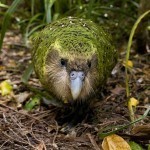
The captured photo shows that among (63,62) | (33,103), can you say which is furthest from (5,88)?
(63,62)

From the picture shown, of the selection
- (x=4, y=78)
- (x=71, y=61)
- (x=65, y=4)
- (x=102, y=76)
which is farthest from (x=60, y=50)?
(x=65, y=4)

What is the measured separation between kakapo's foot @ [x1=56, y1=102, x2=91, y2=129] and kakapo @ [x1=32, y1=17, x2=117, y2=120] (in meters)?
0.20

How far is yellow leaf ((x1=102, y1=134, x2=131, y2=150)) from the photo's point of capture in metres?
2.22

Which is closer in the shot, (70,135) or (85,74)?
(85,74)

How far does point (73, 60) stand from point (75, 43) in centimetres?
12

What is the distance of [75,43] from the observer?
2365mm

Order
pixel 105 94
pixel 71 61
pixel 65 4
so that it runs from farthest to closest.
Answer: pixel 65 4 < pixel 105 94 < pixel 71 61

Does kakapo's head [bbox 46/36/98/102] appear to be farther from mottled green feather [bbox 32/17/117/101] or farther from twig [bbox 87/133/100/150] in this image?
twig [bbox 87/133/100/150]

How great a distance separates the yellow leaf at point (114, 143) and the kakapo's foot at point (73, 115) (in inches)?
17.8

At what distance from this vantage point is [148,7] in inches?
134

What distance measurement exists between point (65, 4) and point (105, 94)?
126 cm

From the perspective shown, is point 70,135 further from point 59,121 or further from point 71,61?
point 71,61

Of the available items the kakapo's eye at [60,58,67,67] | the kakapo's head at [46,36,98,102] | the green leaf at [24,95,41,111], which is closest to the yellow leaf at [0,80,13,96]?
the green leaf at [24,95,41,111]

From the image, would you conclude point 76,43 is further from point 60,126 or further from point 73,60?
point 60,126
